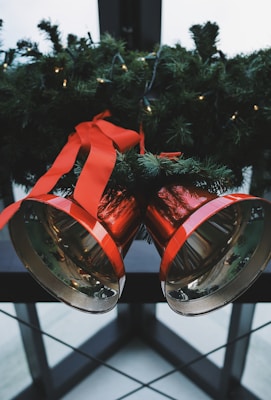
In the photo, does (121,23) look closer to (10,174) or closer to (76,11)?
(76,11)

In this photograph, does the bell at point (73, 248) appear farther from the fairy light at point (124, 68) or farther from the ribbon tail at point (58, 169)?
the fairy light at point (124, 68)

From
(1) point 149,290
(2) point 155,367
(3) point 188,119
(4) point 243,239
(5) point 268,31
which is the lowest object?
(2) point 155,367

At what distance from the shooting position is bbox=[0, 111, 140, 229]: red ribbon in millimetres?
285

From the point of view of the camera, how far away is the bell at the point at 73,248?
32 cm

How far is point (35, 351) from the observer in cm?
73

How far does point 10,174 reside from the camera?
0.62 meters

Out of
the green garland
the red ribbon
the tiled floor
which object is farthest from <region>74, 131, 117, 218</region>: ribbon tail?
the tiled floor

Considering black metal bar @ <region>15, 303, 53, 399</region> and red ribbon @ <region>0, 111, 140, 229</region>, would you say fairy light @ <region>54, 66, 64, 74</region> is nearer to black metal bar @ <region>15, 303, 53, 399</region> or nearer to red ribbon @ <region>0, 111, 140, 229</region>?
red ribbon @ <region>0, 111, 140, 229</region>

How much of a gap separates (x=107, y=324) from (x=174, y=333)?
0.18 metres

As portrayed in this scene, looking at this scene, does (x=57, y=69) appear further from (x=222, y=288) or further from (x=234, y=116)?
(x=222, y=288)

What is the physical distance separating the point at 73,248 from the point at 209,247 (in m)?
0.16

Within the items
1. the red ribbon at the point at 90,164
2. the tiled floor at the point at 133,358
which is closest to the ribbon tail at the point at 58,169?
A: the red ribbon at the point at 90,164

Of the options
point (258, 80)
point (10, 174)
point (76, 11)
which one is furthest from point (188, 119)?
point (76, 11)

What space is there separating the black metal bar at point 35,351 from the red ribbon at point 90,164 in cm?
53
